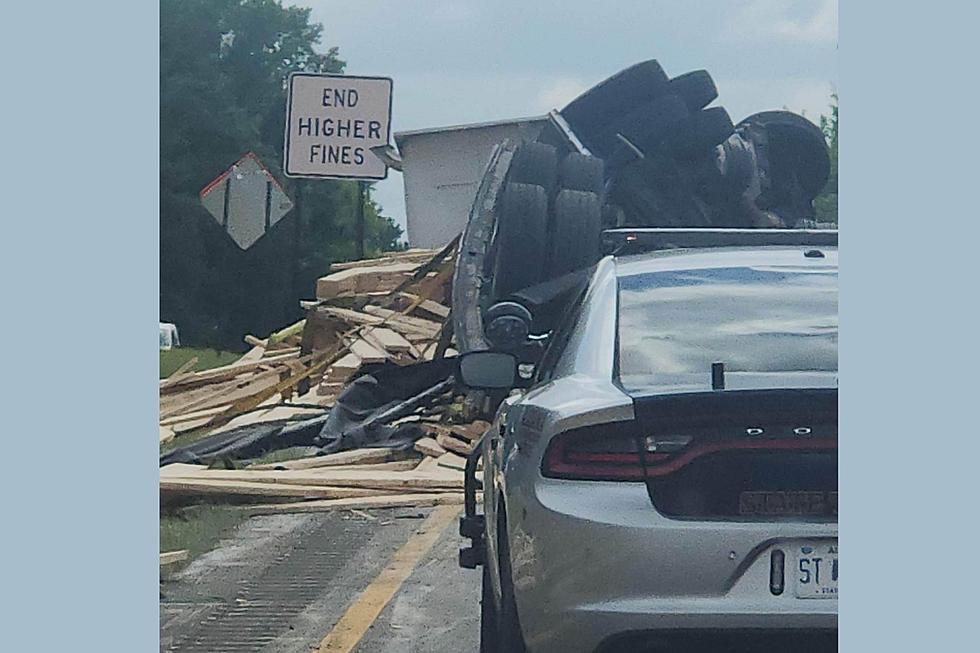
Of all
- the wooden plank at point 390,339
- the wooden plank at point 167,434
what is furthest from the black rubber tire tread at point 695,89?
the wooden plank at point 167,434

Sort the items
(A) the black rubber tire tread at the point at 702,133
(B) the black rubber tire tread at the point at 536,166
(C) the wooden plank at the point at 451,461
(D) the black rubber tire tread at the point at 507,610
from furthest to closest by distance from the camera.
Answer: (C) the wooden plank at the point at 451,461 → (B) the black rubber tire tread at the point at 536,166 → (A) the black rubber tire tread at the point at 702,133 → (D) the black rubber tire tread at the point at 507,610

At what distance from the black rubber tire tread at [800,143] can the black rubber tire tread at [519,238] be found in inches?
31.8

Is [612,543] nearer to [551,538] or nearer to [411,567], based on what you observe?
[551,538]

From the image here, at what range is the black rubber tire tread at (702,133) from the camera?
188 inches

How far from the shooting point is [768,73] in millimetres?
4531

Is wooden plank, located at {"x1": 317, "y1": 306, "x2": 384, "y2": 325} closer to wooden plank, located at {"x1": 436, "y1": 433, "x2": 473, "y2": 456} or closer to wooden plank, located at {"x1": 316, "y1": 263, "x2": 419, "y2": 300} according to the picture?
wooden plank, located at {"x1": 316, "y1": 263, "x2": 419, "y2": 300}

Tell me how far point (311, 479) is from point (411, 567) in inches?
53.2

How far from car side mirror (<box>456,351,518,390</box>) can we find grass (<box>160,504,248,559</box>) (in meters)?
1.79

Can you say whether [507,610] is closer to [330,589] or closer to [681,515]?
[681,515]

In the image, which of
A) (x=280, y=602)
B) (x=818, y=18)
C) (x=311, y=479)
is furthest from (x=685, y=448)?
(x=311, y=479)

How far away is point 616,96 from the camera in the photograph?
4.76 metres

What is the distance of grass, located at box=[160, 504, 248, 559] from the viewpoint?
6055mm

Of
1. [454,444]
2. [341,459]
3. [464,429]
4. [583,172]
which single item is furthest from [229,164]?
[341,459]

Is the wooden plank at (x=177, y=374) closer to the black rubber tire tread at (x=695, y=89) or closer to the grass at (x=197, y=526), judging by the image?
the grass at (x=197, y=526)
